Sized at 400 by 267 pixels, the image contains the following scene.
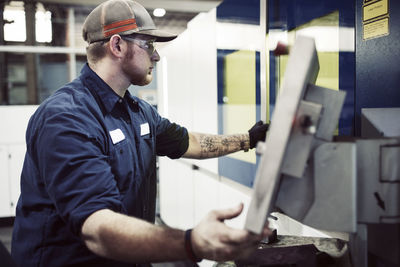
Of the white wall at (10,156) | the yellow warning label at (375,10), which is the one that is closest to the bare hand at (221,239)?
the yellow warning label at (375,10)

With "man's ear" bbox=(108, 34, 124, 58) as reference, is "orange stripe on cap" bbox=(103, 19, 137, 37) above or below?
above

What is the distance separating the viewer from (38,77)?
6.11 metres

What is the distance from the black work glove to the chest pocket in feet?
1.77

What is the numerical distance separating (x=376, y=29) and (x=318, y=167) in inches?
21.7

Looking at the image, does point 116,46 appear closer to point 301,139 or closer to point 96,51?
point 96,51

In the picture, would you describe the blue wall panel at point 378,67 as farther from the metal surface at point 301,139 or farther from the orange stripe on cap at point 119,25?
the orange stripe on cap at point 119,25

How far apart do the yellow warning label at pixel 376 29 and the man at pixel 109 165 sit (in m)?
0.61

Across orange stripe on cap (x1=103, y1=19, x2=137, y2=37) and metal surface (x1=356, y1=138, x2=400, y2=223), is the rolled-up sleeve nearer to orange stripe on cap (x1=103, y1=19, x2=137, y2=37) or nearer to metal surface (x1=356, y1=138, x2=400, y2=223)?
orange stripe on cap (x1=103, y1=19, x2=137, y2=37)

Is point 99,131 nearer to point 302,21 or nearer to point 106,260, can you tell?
point 106,260

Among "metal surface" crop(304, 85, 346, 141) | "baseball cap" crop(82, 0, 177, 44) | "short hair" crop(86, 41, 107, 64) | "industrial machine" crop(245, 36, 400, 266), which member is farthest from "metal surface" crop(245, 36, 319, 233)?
"short hair" crop(86, 41, 107, 64)

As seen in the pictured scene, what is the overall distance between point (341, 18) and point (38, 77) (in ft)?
19.6

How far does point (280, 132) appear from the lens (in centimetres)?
63

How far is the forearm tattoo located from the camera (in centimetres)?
161

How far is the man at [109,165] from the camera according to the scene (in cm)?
83
